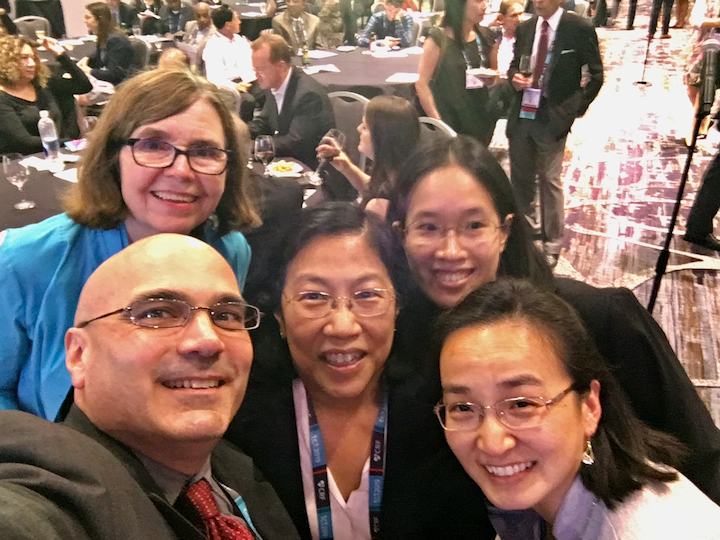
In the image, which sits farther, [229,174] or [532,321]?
[229,174]

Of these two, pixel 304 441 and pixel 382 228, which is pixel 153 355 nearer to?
pixel 304 441

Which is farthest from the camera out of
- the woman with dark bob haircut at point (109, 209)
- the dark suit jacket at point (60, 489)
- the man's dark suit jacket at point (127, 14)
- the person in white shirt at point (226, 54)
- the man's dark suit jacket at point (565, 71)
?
the man's dark suit jacket at point (127, 14)

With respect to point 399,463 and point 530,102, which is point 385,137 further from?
point 399,463

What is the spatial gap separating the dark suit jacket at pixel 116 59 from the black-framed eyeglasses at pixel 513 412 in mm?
5390

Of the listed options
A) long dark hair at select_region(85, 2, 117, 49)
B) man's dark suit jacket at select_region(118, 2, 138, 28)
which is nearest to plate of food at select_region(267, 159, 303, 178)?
long dark hair at select_region(85, 2, 117, 49)

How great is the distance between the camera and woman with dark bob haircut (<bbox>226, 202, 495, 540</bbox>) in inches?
54.0

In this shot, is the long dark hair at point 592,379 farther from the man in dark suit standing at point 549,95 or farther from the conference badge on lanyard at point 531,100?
the conference badge on lanyard at point 531,100

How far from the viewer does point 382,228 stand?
1560 mm

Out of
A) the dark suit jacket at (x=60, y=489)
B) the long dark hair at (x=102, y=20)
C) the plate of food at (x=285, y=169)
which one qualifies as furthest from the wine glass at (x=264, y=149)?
the long dark hair at (x=102, y=20)

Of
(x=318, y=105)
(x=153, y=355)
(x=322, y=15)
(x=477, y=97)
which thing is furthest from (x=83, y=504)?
(x=322, y=15)

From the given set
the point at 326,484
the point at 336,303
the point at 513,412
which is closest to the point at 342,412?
the point at 326,484

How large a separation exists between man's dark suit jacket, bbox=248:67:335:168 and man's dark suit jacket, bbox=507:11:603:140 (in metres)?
1.34

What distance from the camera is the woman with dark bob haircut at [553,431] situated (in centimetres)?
112

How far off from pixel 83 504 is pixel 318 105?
144 inches
